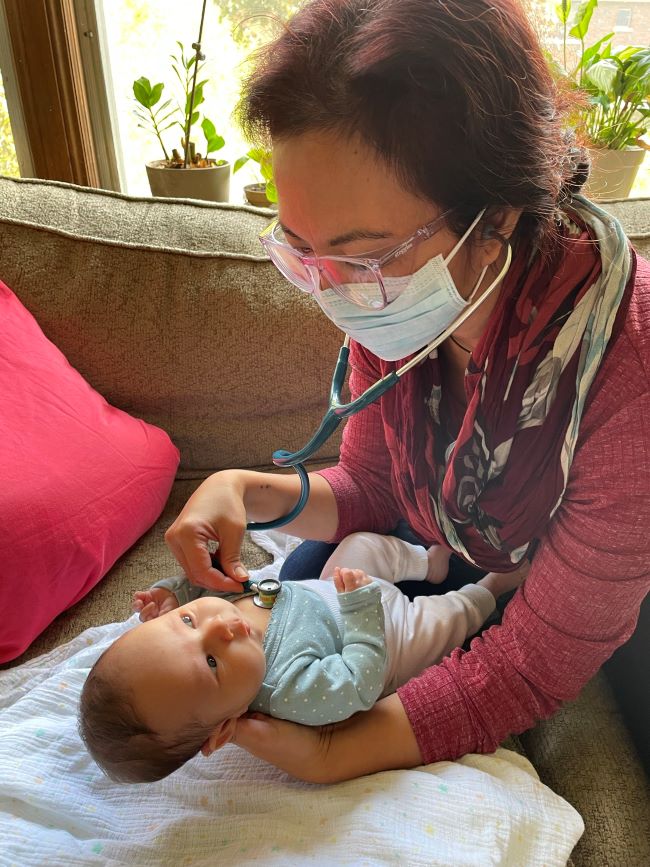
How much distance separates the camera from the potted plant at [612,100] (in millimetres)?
1897

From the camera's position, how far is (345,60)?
0.81m

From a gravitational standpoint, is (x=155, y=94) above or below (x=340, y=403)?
above

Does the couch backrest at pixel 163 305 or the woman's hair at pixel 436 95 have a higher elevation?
the woman's hair at pixel 436 95

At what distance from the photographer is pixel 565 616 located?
3.14 ft

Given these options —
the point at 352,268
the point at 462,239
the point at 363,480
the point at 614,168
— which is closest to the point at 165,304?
the point at 363,480

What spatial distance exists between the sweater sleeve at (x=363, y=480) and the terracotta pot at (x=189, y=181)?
1.06m

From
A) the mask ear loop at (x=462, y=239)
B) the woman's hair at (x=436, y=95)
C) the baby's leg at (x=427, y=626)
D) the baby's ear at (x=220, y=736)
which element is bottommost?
the baby's leg at (x=427, y=626)

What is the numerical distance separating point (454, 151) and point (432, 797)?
826 mm

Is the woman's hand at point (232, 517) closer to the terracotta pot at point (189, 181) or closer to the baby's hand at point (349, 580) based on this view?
the baby's hand at point (349, 580)

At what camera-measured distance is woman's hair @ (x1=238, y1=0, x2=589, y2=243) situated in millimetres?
776

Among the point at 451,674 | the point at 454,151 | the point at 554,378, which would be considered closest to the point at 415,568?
the point at 451,674

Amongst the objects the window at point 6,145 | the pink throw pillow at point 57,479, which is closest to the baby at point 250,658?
the pink throw pillow at point 57,479

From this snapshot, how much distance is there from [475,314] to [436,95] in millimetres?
310

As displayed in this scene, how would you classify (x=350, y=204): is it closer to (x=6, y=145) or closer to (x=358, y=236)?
(x=358, y=236)
